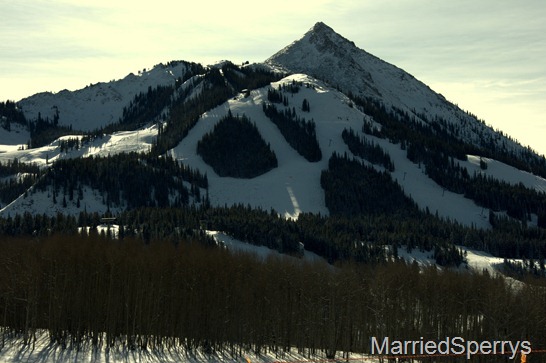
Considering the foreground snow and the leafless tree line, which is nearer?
the foreground snow

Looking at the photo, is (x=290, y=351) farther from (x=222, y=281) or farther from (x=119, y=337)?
(x=119, y=337)

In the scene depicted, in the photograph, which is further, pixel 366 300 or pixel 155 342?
pixel 366 300

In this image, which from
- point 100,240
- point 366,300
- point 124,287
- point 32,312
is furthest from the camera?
point 100,240

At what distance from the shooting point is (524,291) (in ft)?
426

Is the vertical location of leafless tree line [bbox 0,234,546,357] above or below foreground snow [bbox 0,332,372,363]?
above

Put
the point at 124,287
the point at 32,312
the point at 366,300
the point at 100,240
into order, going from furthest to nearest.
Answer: the point at 100,240 < the point at 366,300 < the point at 124,287 < the point at 32,312

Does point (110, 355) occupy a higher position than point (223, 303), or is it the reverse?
point (223, 303)

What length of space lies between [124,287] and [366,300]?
147ft

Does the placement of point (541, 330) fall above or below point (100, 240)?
below

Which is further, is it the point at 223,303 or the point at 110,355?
the point at 223,303

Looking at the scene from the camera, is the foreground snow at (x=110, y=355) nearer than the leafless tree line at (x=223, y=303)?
Yes

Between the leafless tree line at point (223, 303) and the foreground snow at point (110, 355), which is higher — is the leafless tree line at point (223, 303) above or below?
above

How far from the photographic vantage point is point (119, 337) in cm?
11725

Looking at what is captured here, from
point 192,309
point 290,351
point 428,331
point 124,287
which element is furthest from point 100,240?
point 428,331
